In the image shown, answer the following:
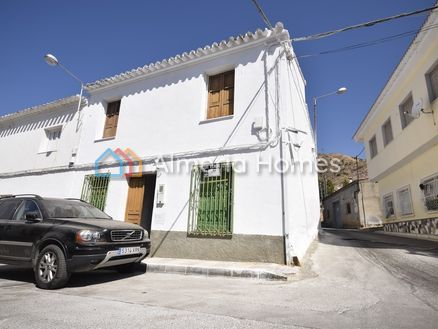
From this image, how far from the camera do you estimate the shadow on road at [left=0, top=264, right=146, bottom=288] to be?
16.0 feet

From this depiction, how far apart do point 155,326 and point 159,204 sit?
5.05 m

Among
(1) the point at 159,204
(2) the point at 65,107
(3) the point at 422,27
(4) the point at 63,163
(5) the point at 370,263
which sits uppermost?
(3) the point at 422,27

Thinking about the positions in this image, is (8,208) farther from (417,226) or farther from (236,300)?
(417,226)

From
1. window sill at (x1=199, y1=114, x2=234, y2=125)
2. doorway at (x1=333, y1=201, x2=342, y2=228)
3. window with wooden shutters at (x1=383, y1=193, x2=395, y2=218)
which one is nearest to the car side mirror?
window sill at (x1=199, y1=114, x2=234, y2=125)

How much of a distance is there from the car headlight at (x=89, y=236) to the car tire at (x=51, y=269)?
1.32 ft

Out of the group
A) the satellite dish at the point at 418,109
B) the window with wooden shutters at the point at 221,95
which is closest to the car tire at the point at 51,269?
the window with wooden shutters at the point at 221,95

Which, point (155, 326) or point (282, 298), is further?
point (282, 298)

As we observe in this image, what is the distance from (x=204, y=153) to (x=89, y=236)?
3.71m

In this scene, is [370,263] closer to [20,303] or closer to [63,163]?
[20,303]

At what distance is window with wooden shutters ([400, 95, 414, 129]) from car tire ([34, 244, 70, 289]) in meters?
12.6

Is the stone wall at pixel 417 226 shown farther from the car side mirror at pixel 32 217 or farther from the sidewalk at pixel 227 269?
the car side mirror at pixel 32 217

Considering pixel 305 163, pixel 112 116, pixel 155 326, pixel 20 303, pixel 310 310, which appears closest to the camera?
pixel 155 326

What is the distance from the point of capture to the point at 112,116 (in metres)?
9.97

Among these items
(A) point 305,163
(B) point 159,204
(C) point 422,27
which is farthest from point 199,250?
(C) point 422,27
